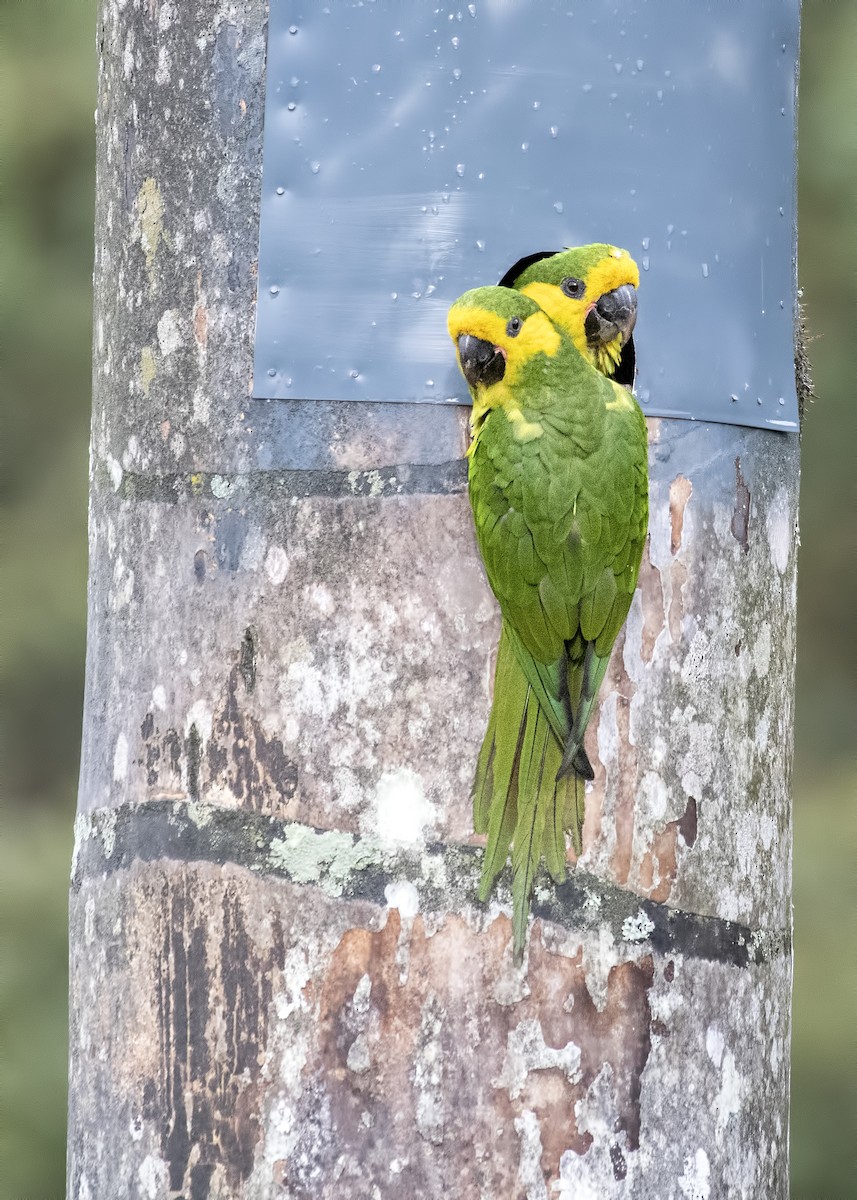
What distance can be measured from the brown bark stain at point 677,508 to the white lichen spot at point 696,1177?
1.79 ft

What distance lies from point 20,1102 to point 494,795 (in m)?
4.14

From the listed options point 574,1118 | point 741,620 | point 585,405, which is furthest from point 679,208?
point 574,1118

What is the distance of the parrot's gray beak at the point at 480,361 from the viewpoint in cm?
110

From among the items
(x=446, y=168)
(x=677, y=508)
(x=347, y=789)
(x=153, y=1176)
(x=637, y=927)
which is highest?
(x=446, y=168)

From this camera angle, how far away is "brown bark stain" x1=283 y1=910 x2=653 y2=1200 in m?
1.05

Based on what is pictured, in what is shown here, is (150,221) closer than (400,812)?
No

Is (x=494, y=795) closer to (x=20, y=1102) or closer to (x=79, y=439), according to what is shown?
(x=20, y=1102)

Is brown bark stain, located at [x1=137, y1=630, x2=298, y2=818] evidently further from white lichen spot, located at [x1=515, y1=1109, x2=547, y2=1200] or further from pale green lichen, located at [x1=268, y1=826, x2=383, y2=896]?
white lichen spot, located at [x1=515, y1=1109, x2=547, y2=1200]

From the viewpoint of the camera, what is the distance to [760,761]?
122 centimetres

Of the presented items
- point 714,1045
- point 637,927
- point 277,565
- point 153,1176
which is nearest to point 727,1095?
point 714,1045

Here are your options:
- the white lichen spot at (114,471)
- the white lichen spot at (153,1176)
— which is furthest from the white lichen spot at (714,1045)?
the white lichen spot at (114,471)

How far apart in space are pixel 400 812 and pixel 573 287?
0.49 metres

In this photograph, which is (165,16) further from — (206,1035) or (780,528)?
(206,1035)

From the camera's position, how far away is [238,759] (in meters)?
1.12
